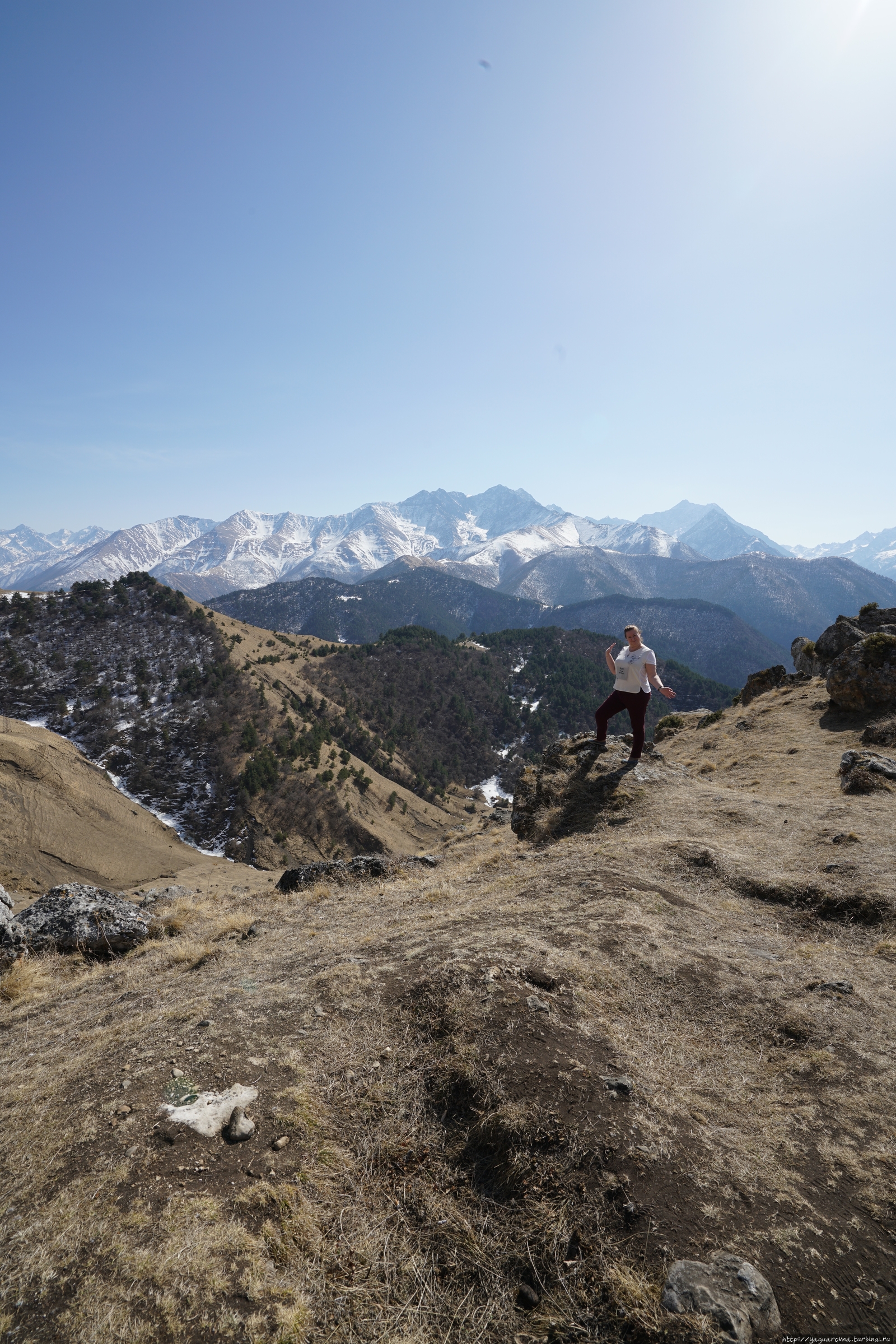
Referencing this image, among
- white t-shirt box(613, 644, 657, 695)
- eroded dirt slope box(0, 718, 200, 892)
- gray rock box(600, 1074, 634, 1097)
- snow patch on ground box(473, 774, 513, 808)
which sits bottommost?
snow patch on ground box(473, 774, 513, 808)

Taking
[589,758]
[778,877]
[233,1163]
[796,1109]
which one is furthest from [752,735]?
[233,1163]

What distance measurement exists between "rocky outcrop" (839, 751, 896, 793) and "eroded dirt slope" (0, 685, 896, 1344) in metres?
4.43

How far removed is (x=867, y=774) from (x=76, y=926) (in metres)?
18.9

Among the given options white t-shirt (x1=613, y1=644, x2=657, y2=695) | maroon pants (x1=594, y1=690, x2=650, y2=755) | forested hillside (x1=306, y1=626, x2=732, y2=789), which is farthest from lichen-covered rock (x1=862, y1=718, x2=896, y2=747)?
forested hillside (x1=306, y1=626, x2=732, y2=789)

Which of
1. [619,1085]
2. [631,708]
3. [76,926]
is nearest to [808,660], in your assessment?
[631,708]

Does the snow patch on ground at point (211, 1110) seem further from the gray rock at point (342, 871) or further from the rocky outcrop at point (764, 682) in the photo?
the rocky outcrop at point (764, 682)

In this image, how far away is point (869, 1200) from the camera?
3.62 meters

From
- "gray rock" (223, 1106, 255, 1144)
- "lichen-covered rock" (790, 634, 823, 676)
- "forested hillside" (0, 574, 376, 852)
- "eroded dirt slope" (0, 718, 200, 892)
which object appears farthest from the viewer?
"forested hillside" (0, 574, 376, 852)

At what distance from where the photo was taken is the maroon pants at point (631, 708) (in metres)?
12.0

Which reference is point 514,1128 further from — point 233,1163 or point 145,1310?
point 145,1310

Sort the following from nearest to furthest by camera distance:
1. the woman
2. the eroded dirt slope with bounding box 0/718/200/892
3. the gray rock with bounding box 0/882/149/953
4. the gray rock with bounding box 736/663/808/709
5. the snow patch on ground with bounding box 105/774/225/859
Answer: the gray rock with bounding box 0/882/149/953 → the woman → the gray rock with bounding box 736/663/808/709 → the eroded dirt slope with bounding box 0/718/200/892 → the snow patch on ground with bounding box 105/774/225/859

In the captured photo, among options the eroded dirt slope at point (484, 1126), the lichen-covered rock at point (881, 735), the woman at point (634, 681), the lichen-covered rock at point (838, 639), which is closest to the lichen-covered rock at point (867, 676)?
the lichen-covered rock at point (881, 735)

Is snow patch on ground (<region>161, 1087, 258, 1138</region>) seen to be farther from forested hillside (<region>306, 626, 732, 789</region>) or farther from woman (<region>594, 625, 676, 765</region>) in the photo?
forested hillside (<region>306, 626, 732, 789</region>)

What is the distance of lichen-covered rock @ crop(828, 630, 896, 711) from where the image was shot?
1872 cm
